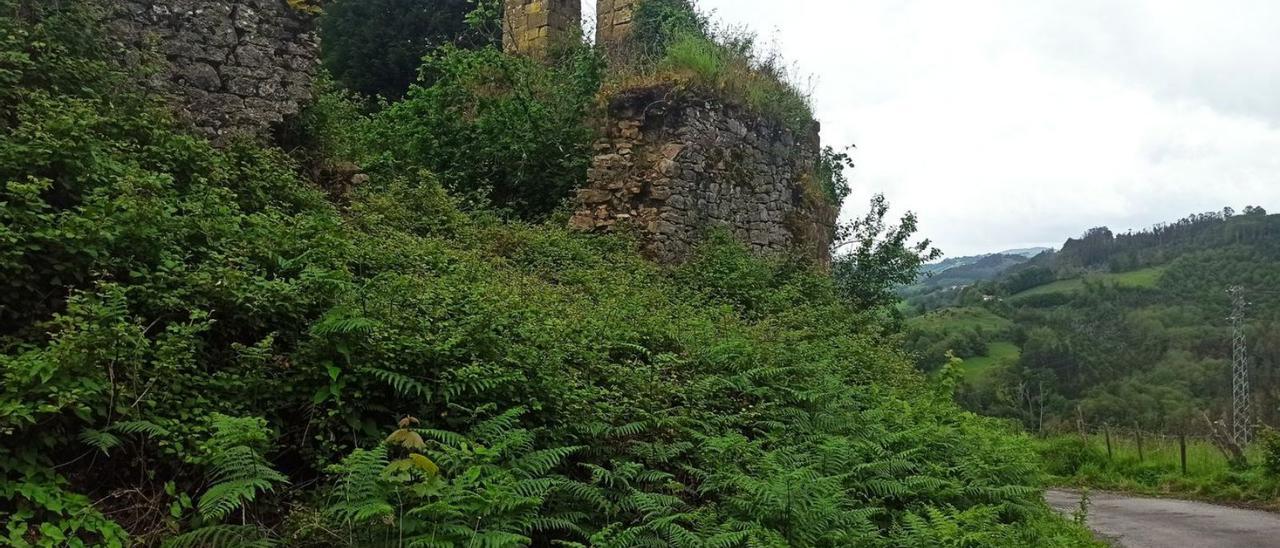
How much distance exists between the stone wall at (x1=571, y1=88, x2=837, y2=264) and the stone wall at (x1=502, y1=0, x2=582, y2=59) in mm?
2772

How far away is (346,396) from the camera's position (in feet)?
13.4

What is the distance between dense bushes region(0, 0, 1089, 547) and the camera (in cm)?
338

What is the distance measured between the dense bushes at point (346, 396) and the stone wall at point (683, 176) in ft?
11.0

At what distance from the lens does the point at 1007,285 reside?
72.3 m

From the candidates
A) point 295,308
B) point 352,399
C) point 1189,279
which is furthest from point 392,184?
point 1189,279

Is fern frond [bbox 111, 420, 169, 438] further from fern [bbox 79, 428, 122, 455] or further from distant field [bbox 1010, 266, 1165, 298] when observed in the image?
distant field [bbox 1010, 266, 1165, 298]

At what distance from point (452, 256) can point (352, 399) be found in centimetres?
259

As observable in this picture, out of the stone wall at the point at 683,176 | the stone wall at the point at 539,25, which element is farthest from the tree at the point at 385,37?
the stone wall at the point at 683,176

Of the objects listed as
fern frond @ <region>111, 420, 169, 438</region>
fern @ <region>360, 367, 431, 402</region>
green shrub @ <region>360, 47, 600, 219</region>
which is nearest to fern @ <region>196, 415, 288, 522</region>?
fern frond @ <region>111, 420, 169, 438</region>

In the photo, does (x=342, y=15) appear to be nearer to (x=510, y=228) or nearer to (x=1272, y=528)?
(x=510, y=228)

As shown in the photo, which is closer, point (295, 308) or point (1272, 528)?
point (295, 308)

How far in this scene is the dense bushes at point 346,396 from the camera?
3377mm

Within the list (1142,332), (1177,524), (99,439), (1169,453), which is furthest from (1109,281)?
(99,439)

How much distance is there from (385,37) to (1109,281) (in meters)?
62.1
